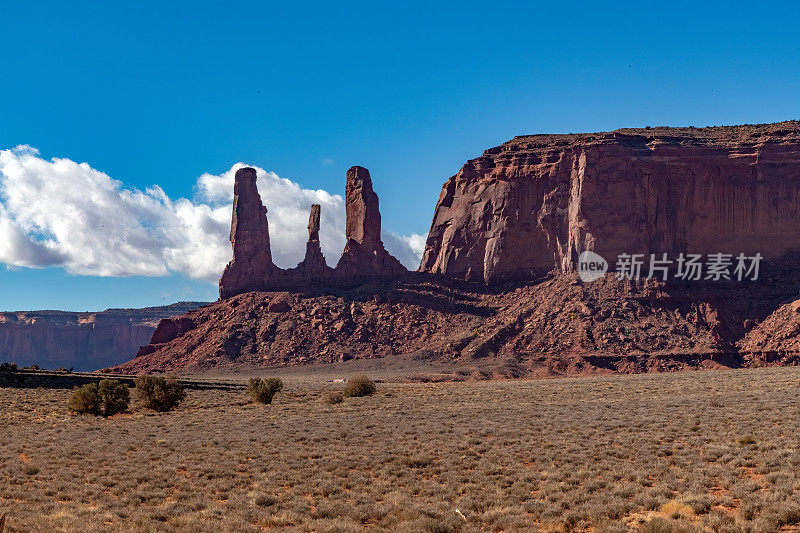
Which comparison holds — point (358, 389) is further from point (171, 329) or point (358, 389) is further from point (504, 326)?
point (171, 329)

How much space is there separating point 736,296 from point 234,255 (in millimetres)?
55656

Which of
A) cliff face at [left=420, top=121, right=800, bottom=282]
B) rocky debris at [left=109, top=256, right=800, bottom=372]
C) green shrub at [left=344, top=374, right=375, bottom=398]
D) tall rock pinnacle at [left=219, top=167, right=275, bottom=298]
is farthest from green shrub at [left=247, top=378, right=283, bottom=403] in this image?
cliff face at [left=420, top=121, right=800, bottom=282]

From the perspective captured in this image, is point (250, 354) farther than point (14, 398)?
Yes

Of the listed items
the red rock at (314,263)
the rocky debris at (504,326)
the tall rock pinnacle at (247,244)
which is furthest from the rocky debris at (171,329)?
the red rock at (314,263)

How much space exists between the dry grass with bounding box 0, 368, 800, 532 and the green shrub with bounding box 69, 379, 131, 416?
145 centimetres

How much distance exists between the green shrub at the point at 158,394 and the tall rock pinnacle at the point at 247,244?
47.7m

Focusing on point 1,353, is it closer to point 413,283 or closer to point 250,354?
point 250,354

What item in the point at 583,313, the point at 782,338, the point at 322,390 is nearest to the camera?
the point at 322,390

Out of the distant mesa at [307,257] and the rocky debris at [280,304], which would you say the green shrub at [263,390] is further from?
the distant mesa at [307,257]

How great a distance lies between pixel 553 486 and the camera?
1345 centimetres

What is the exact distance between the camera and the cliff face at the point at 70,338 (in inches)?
5153

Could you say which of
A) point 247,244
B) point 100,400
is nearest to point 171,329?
point 247,244

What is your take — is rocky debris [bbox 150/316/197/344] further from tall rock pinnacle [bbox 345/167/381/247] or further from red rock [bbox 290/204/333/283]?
tall rock pinnacle [bbox 345/167/381/247]

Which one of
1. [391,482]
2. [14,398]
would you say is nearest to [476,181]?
[14,398]
